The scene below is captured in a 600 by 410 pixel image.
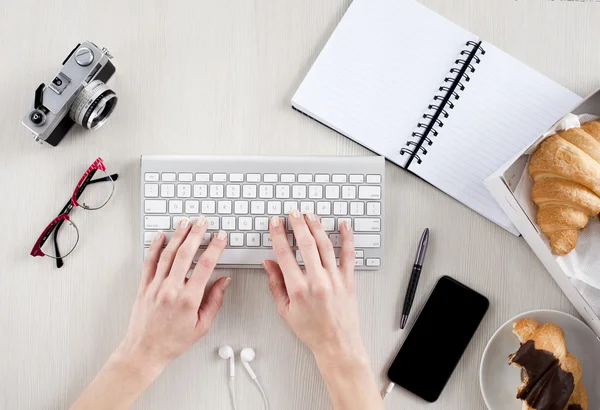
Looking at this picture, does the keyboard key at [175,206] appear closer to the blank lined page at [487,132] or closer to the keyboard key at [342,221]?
the keyboard key at [342,221]

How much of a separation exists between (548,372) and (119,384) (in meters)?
0.64

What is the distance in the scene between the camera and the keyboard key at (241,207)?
83 cm

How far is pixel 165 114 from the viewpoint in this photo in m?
0.87

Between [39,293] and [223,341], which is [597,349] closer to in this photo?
[223,341]

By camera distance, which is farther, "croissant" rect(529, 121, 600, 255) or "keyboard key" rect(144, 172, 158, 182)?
"keyboard key" rect(144, 172, 158, 182)

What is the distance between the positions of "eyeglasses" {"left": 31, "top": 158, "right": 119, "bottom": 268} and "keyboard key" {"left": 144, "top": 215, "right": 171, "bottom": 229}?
0.27ft

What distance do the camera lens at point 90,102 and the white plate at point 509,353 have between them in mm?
709

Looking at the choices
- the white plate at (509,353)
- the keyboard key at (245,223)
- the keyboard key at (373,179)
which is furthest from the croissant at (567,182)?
the keyboard key at (245,223)

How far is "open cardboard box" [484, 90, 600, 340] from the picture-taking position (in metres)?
0.77

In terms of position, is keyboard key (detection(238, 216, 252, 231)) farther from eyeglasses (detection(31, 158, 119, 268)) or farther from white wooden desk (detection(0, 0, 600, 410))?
eyeglasses (detection(31, 158, 119, 268))

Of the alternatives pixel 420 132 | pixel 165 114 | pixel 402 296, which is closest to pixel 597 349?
pixel 402 296

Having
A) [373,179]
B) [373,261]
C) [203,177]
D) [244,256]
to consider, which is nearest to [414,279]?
[373,261]

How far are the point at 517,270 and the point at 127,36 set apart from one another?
758 millimetres

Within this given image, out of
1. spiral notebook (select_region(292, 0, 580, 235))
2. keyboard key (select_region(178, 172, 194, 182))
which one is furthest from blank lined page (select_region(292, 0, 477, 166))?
keyboard key (select_region(178, 172, 194, 182))
